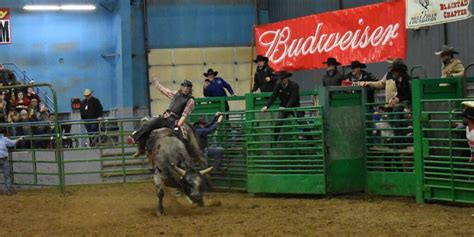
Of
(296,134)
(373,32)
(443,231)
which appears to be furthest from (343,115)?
(373,32)

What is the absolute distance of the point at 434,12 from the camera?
47.5ft

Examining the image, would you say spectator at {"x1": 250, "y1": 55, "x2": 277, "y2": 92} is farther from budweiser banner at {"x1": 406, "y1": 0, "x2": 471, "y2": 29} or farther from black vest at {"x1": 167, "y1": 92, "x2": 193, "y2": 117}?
budweiser banner at {"x1": 406, "y1": 0, "x2": 471, "y2": 29}

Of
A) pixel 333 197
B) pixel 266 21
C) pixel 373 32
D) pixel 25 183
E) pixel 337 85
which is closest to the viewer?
pixel 333 197

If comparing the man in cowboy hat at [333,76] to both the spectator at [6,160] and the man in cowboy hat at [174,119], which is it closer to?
the man in cowboy hat at [174,119]

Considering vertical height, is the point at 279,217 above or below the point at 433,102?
below

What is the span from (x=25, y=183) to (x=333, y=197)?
726 centimetres

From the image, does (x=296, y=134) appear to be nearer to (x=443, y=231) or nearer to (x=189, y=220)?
(x=189, y=220)

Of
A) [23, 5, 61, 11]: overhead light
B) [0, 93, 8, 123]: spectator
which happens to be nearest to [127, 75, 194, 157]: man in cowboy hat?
[0, 93, 8, 123]: spectator

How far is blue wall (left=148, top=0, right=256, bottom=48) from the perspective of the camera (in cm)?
2352

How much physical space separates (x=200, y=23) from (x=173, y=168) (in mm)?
13750

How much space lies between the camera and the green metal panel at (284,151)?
11602 mm

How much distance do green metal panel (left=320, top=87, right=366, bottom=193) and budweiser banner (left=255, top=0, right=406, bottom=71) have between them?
4.49 meters

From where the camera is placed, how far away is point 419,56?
16.9 meters

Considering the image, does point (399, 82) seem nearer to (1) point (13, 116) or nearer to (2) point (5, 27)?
(1) point (13, 116)
